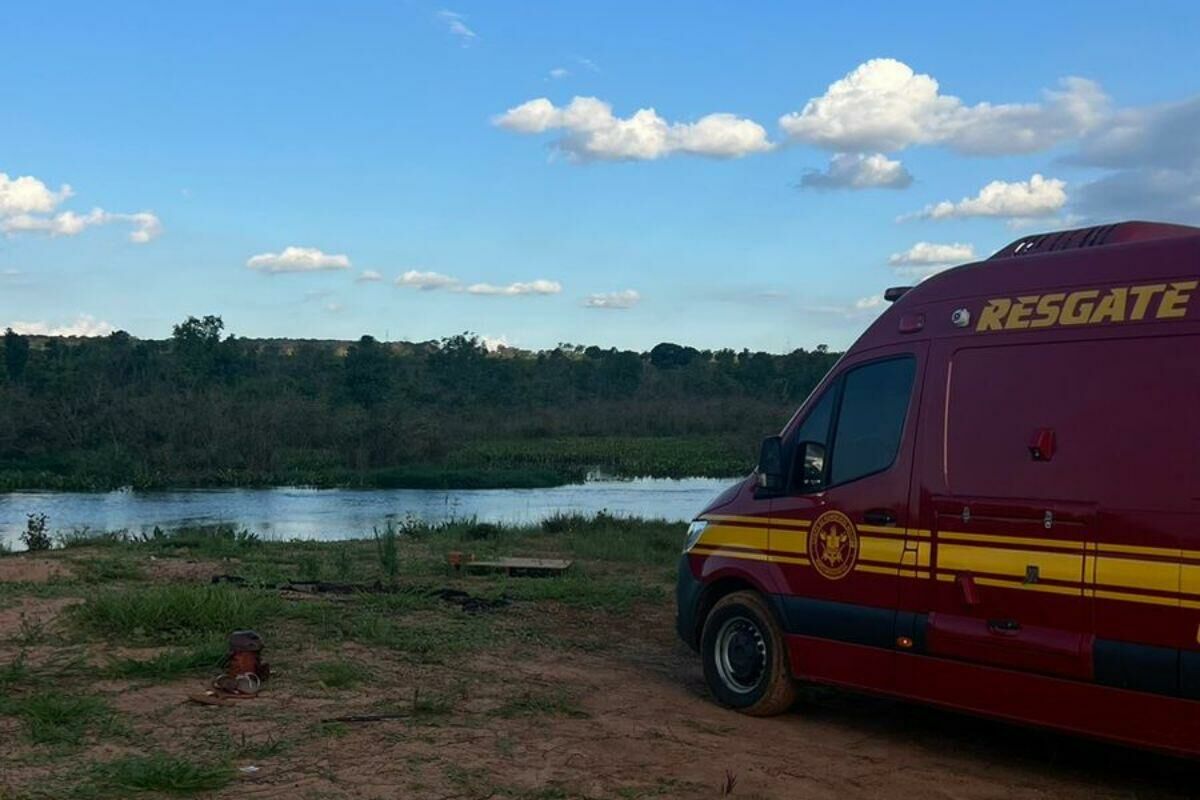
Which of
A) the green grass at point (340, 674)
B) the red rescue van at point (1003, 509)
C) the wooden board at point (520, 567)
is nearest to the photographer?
the red rescue van at point (1003, 509)

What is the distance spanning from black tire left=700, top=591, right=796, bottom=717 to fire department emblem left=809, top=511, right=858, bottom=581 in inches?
21.6

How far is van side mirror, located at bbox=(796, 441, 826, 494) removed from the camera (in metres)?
6.86

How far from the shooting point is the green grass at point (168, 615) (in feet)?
28.8

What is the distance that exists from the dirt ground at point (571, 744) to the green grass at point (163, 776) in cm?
11

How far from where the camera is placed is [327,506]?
32.6m

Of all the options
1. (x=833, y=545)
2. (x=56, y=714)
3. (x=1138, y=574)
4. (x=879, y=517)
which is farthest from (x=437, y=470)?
(x=1138, y=574)

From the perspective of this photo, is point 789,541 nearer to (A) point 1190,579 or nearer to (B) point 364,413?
(A) point 1190,579

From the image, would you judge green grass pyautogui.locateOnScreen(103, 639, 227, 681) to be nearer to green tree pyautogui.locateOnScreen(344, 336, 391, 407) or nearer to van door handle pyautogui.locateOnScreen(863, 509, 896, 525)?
van door handle pyautogui.locateOnScreen(863, 509, 896, 525)

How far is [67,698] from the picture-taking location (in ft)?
22.8

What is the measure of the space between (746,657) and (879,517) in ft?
4.61

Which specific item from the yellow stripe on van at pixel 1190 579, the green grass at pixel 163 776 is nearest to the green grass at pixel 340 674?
the green grass at pixel 163 776

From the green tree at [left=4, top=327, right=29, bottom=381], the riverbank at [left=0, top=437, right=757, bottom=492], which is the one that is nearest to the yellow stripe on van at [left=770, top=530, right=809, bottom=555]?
the riverbank at [left=0, top=437, right=757, bottom=492]

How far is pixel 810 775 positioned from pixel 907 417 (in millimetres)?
1941

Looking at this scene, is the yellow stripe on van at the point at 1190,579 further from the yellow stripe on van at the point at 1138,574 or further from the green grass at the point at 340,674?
the green grass at the point at 340,674
